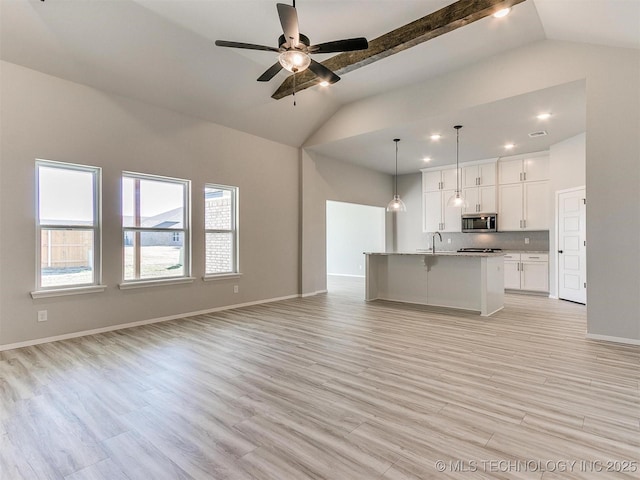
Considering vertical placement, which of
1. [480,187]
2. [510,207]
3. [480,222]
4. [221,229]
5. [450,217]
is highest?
[480,187]

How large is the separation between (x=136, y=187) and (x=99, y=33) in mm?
1955

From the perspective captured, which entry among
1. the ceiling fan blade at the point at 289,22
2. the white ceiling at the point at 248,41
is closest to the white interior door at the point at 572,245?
the white ceiling at the point at 248,41

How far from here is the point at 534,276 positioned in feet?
23.6

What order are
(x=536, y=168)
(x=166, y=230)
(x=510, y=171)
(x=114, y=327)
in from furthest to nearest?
(x=510, y=171), (x=536, y=168), (x=166, y=230), (x=114, y=327)

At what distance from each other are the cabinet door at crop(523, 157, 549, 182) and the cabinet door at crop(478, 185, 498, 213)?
74cm

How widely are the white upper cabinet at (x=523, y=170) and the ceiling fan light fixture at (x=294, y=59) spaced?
256 inches

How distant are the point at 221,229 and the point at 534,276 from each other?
6566 millimetres

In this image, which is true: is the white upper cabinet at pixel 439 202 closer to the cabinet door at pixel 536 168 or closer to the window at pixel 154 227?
the cabinet door at pixel 536 168

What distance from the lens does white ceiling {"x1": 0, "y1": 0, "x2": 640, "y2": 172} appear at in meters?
3.50

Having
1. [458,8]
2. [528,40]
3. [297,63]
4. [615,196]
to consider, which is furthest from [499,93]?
[297,63]

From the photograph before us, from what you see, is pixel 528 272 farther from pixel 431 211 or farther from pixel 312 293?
pixel 312 293

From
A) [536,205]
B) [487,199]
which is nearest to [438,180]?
[487,199]

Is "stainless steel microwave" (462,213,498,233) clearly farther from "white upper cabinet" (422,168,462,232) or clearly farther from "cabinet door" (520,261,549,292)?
"cabinet door" (520,261,549,292)

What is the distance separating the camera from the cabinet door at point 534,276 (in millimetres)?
7051
